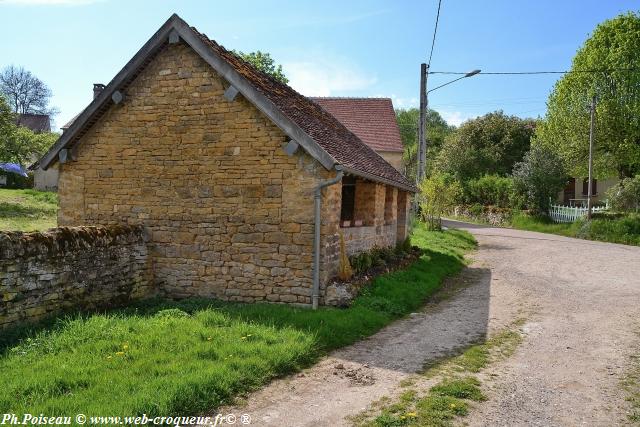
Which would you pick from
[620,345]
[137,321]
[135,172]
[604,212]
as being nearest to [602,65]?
[604,212]

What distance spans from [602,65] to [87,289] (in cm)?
2874

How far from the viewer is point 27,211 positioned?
22.1 meters

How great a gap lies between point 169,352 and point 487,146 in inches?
1606

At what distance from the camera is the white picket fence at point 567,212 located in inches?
1054

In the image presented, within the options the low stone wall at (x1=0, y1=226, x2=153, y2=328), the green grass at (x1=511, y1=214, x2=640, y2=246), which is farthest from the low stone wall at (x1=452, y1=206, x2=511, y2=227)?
the low stone wall at (x1=0, y1=226, x2=153, y2=328)

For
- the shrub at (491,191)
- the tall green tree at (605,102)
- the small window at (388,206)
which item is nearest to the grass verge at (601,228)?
the shrub at (491,191)

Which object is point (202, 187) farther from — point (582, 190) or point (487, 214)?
point (582, 190)

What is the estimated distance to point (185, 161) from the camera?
997 centimetres

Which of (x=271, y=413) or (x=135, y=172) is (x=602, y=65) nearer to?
(x=135, y=172)

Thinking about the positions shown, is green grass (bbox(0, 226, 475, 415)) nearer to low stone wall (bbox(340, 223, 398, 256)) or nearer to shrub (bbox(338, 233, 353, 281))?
shrub (bbox(338, 233, 353, 281))

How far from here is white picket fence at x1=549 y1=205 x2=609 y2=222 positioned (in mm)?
26781

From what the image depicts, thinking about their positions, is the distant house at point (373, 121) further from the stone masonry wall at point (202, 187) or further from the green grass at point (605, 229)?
the stone masonry wall at point (202, 187)

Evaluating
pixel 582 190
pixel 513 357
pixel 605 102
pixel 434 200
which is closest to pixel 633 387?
pixel 513 357

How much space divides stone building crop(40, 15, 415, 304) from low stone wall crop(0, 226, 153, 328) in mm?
647
